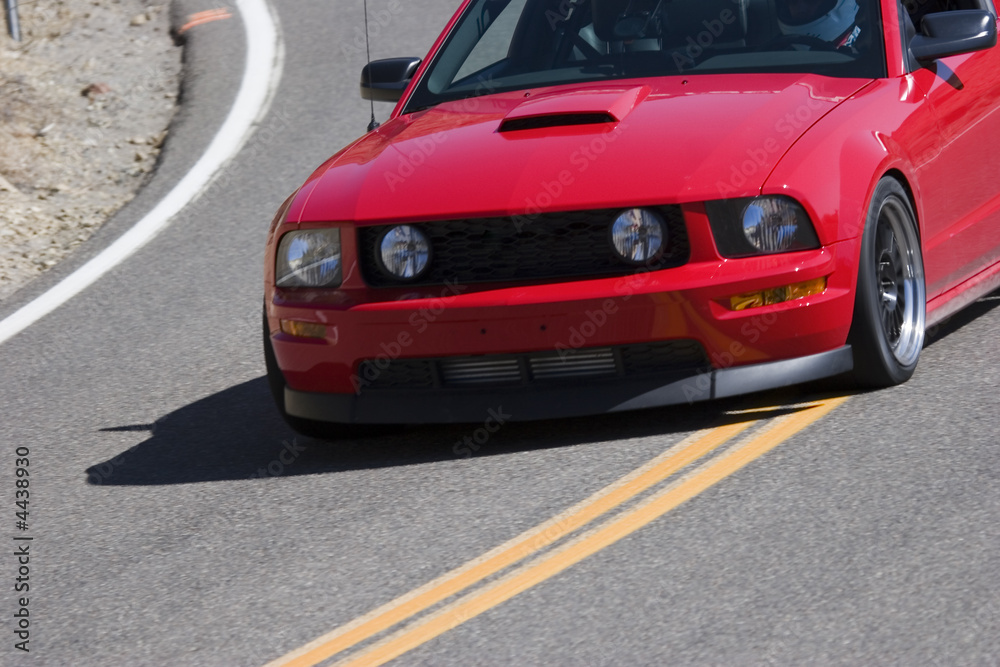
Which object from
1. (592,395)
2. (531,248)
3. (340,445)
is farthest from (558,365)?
(340,445)

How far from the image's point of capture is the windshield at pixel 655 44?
6.10 meters

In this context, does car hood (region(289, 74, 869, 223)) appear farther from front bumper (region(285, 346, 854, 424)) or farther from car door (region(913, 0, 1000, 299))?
front bumper (region(285, 346, 854, 424))

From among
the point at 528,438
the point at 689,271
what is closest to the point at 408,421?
the point at 528,438

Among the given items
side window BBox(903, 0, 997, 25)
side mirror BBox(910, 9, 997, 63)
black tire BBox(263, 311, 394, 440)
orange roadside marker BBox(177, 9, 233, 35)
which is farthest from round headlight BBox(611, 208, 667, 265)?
orange roadside marker BBox(177, 9, 233, 35)

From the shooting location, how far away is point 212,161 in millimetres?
10883

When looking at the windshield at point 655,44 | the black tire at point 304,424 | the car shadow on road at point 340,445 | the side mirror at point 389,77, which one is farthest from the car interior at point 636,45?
the black tire at point 304,424

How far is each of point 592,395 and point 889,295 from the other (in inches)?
47.2

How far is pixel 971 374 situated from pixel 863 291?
720 millimetres

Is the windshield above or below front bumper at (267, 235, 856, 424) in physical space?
above

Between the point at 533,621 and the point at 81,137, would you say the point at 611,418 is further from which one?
the point at 81,137

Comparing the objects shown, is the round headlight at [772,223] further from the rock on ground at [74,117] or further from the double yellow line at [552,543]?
the rock on ground at [74,117]

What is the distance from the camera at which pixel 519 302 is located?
5148 millimetres

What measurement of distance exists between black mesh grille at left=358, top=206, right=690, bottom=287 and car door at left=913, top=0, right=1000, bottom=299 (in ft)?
4.46

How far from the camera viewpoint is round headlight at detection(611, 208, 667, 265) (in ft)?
16.8
